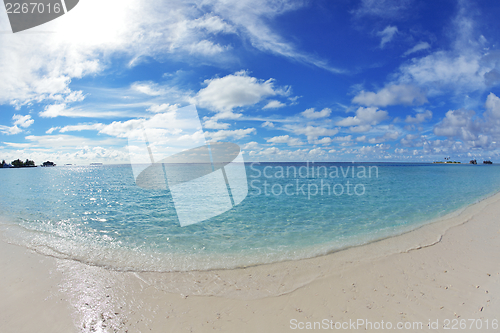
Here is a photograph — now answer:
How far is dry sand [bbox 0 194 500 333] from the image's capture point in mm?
5207

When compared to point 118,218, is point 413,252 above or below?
below

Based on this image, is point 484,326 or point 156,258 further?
point 156,258

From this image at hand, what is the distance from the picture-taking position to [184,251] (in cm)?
948

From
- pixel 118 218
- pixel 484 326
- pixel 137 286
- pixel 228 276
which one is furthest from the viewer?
pixel 118 218

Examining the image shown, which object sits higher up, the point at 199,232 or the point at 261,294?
the point at 199,232

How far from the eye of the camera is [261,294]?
6.39 metres

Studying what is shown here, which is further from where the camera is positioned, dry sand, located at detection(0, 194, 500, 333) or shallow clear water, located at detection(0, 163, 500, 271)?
shallow clear water, located at detection(0, 163, 500, 271)

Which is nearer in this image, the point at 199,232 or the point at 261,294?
the point at 261,294

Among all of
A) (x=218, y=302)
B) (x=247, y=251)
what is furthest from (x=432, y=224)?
(x=218, y=302)

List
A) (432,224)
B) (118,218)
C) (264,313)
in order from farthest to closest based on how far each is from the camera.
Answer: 1. (118,218)
2. (432,224)
3. (264,313)

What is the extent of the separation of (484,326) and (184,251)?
967 cm

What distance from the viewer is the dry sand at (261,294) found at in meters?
5.21

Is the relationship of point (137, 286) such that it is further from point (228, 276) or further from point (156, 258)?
point (228, 276)

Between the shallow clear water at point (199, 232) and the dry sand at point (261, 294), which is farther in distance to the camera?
the shallow clear water at point (199, 232)
